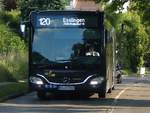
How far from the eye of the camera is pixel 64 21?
84.6 ft

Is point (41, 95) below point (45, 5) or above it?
below

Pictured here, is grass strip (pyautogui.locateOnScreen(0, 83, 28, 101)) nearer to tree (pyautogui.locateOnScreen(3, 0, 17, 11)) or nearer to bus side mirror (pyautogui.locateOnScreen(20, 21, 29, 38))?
bus side mirror (pyautogui.locateOnScreen(20, 21, 29, 38))

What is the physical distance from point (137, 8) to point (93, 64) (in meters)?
5.21

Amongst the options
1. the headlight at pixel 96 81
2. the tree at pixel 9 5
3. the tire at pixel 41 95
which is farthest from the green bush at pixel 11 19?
the headlight at pixel 96 81

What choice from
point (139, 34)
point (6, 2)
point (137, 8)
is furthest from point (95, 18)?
point (139, 34)

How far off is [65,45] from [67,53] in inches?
12.0

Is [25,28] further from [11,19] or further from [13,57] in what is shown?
[11,19]

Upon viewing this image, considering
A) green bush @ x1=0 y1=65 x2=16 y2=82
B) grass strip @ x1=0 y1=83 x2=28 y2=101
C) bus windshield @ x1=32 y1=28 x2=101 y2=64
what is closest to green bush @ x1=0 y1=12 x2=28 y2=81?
green bush @ x1=0 y1=65 x2=16 y2=82

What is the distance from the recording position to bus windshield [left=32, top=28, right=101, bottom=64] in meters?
25.3

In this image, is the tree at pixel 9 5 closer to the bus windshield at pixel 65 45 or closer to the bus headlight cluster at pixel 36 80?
the bus windshield at pixel 65 45

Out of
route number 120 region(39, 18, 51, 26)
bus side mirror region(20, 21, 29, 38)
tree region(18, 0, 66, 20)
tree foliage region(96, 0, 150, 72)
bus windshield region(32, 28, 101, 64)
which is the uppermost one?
tree region(18, 0, 66, 20)

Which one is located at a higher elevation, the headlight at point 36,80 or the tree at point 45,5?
the tree at point 45,5

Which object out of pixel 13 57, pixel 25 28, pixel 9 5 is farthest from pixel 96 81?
pixel 9 5

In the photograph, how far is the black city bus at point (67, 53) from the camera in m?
25.3
